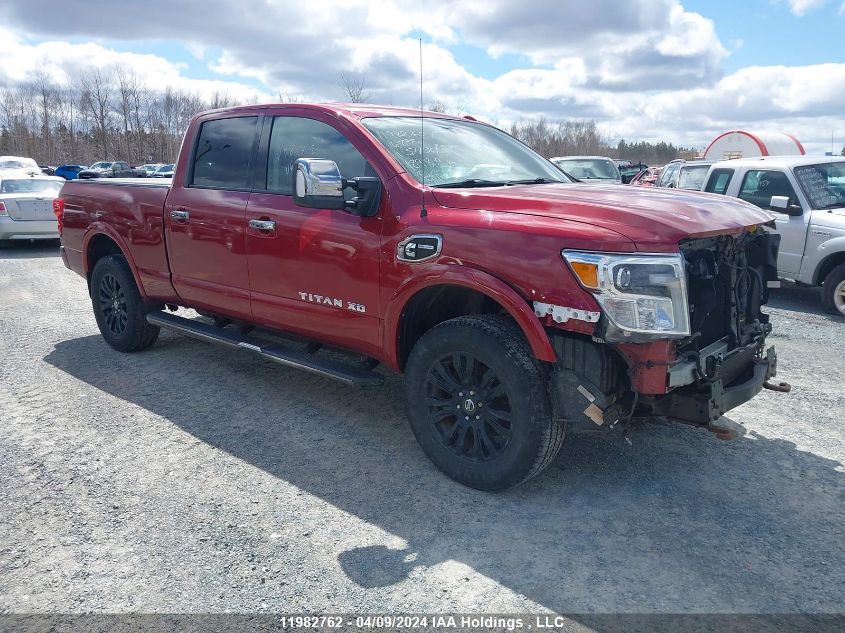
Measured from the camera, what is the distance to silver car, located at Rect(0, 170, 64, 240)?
12.8 meters

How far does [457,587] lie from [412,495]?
2.68ft

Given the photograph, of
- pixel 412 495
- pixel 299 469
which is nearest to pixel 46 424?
pixel 299 469

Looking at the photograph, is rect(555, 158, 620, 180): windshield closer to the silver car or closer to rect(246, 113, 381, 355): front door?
the silver car

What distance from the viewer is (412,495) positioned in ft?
11.9

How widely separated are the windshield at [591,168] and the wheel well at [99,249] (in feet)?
40.2

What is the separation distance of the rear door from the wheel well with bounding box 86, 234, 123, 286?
4.02 feet

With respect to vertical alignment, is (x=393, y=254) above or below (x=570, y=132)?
below

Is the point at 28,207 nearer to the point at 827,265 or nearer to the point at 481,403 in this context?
the point at 481,403

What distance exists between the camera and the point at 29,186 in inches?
533

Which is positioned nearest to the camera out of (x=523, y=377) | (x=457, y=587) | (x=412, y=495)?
(x=457, y=587)

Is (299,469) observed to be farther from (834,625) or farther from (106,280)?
(106,280)

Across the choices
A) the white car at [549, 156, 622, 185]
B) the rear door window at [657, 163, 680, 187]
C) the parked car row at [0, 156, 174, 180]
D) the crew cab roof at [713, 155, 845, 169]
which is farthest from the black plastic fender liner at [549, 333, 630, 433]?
the white car at [549, 156, 622, 185]

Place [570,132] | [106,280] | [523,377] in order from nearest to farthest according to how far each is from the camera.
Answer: [523,377] → [106,280] → [570,132]

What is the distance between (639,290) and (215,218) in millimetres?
3041
